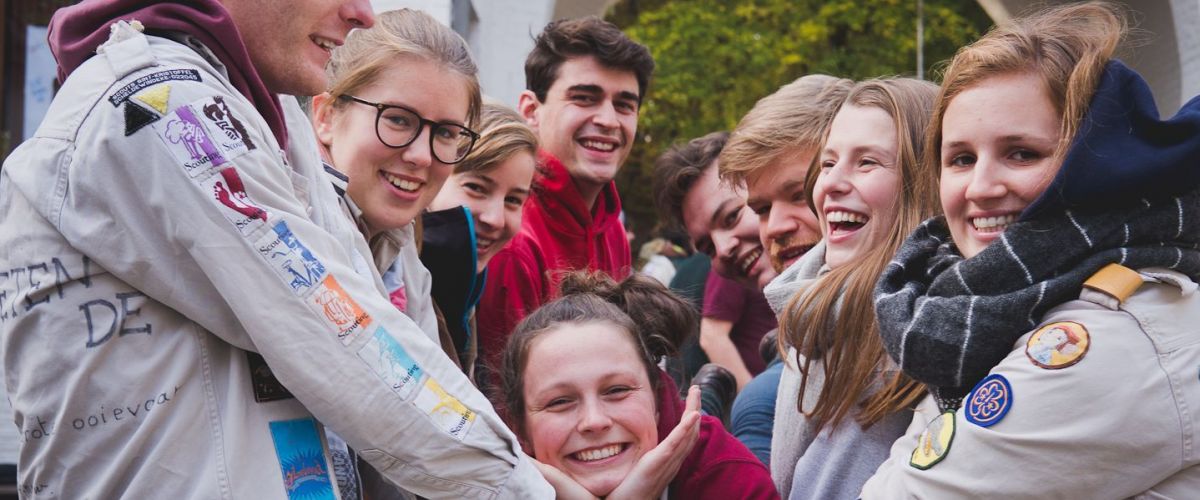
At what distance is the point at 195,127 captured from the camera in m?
1.84

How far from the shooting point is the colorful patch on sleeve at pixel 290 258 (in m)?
1.86

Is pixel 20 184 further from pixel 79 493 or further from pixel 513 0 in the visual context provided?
pixel 513 0

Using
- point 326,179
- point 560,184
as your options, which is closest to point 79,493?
point 326,179

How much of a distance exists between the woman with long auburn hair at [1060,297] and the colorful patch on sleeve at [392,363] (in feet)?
2.65

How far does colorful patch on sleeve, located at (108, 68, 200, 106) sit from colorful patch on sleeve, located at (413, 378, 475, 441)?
616 mm

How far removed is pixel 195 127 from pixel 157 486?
55 centimetres

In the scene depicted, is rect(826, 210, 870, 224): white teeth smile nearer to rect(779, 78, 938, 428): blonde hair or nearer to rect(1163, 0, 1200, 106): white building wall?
rect(779, 78, 938, 428): blonde hair

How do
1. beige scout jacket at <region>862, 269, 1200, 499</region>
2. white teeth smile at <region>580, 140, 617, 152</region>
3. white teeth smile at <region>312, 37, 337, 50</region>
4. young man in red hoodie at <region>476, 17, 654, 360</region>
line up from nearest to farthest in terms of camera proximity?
beige scout jacket at <region>862, 269, 1200, 499</region>, white teeth smile at <region>312, 37, 337, 50</region>, young man in red hoodie at <region>476, 17, 654, 360</region>, white teeth smile at <region>580, 140, 617, 152</region>

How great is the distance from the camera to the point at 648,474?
250 cm

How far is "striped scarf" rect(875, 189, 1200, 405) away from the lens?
1.88 m

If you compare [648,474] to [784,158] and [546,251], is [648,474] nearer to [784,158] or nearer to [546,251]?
[784,158]

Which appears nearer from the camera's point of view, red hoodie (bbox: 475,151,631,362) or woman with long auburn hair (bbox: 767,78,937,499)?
woman with long auburn hair (bbox: 767,78,937,499)

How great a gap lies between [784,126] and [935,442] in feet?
5.12

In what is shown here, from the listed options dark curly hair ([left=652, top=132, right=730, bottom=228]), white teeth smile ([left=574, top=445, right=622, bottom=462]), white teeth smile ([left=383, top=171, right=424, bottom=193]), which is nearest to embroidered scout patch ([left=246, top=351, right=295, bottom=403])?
white teeth smile ([left=574, top=445, right=622, bottom=462])
